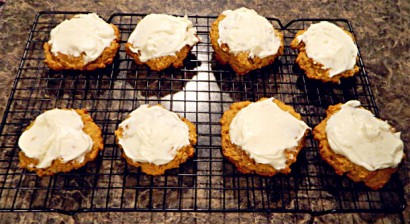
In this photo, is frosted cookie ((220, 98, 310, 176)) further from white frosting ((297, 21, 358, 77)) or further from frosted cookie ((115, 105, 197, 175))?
white frosting ((297, 21, 358, 77))

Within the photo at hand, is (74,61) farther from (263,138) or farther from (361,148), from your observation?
(361,148)

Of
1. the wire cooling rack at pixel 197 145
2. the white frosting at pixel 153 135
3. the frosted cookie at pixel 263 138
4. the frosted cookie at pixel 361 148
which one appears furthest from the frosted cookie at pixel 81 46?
the frosted cookie at pixel 361 148

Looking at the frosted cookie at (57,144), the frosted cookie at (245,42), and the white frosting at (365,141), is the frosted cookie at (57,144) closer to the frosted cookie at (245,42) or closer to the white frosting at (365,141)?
the frosted cookie at (245,42)

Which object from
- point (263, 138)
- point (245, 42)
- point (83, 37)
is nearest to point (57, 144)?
point (83, 37)

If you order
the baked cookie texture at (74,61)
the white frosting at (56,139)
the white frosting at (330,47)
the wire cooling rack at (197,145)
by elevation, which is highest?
the white frosting at (330,47)

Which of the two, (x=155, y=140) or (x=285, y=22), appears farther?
(x=285, y=22)
